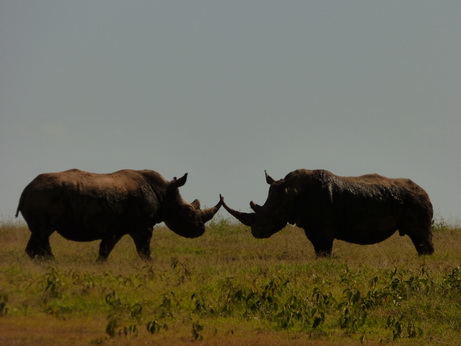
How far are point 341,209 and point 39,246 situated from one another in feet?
23.1

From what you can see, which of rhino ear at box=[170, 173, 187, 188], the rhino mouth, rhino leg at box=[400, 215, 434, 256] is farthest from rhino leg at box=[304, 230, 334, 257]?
rhino ear at box=[170, 173, 187, 188]

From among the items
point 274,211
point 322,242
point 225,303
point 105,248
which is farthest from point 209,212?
point 225,303

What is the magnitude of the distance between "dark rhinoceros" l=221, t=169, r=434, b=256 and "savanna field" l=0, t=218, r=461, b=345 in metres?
2.25

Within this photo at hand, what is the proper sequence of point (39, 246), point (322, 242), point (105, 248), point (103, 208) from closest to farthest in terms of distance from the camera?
point (39, 246)
point (103, 208)
point (105, 248)
point (322, 242)

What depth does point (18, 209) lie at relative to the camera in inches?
728

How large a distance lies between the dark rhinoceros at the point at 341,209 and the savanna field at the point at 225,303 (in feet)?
7.38

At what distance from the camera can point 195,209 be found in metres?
21.9

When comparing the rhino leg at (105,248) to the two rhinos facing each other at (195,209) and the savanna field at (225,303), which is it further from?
the savanna field at (225,303)

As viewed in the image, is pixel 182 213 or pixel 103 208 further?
pixel 182 213

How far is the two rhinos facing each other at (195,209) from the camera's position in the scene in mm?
18438

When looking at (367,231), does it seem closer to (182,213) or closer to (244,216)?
(244,216)

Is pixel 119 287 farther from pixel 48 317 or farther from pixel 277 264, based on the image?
pixel 277 264

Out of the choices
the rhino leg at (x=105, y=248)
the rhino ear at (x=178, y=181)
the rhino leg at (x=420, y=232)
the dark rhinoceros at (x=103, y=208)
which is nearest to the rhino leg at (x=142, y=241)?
the dark rhinoceros at (x=103, y=208)

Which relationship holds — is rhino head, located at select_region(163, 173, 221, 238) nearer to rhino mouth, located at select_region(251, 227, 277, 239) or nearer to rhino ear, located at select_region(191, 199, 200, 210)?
rhino ear, located at select_region(191, 199, 200, 210)
